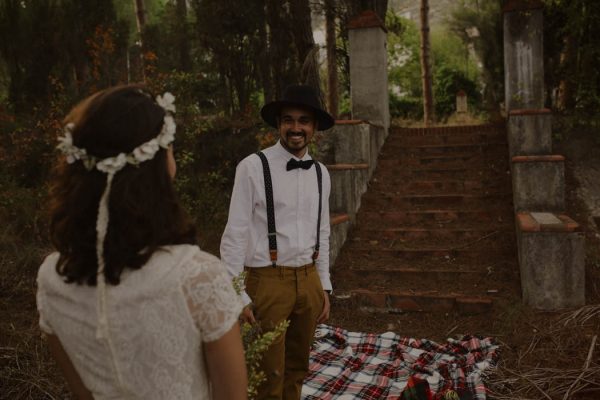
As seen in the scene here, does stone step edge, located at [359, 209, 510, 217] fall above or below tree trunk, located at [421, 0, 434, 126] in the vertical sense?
below

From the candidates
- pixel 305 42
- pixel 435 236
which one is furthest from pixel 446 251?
pixel 305 42

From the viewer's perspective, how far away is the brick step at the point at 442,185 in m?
7.13

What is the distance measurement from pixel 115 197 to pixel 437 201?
20.5ft

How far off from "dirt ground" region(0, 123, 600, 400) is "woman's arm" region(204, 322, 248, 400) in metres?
2.42

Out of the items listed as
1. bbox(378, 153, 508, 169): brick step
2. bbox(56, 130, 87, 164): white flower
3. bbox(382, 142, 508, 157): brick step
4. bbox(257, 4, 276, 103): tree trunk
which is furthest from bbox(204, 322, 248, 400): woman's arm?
bbox(257, 4, 276, 103): tree trunk

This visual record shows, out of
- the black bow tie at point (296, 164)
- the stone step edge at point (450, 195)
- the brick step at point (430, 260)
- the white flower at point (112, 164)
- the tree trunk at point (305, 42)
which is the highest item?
the tree trunk at point (305, 42)

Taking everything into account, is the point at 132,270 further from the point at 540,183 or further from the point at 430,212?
the point at 430,212

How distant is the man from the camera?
2914mm

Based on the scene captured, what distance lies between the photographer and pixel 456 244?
628 centimetres

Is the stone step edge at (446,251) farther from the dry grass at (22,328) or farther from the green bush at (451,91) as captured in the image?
the green bush at (451,91)

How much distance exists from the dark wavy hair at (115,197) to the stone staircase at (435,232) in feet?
14.7

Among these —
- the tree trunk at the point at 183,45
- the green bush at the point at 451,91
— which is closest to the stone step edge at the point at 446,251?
the tree trunk at the point at 183,45

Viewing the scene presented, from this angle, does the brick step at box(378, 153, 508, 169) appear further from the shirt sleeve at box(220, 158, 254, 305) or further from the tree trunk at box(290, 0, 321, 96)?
the shirt sleeve at box(220, 158, 254, 305)

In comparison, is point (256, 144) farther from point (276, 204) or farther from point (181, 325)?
point (181, 325)
